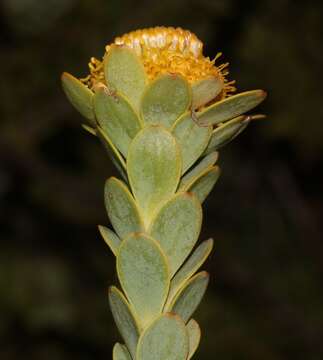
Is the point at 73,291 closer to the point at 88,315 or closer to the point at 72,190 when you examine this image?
the point at 88,315

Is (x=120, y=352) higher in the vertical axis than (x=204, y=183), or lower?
lower

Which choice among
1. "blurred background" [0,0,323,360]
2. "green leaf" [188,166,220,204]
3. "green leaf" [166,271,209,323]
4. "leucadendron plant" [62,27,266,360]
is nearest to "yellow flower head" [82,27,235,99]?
"leucadendron plant" [62,27,266,360]

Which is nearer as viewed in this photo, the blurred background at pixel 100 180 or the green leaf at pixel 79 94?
the green leaf at pixel 79 94

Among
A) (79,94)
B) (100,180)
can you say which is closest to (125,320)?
(79,94)

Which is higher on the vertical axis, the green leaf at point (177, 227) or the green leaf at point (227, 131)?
the green leaf at point (227, 131)

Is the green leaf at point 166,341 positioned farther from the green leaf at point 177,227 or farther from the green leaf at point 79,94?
the green leaf at point 79,94

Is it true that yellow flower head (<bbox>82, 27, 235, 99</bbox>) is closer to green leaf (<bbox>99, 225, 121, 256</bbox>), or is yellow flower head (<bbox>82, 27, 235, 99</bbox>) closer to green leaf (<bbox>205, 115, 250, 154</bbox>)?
green leaf (<bbox>205, 115, 250, 154</bbox>)

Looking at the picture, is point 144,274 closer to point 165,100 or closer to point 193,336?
point 193,336

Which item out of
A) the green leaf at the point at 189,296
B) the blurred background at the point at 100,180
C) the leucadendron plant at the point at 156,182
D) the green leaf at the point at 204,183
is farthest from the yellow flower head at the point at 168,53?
the blurred background at the point at 100,180
